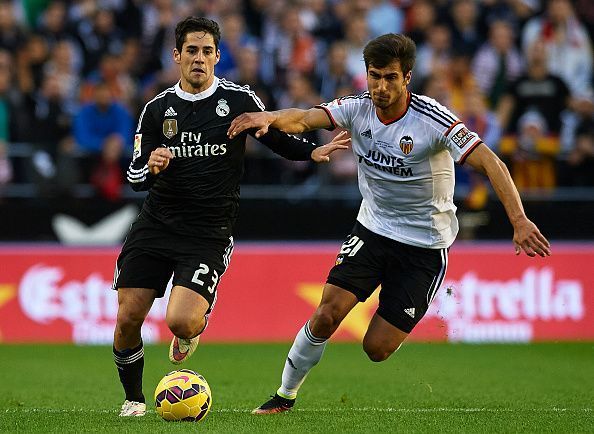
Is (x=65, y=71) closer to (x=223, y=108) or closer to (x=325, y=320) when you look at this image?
(x=223, y=108)

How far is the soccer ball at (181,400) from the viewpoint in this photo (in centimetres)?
808

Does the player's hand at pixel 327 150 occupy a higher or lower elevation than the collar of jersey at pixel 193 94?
lower

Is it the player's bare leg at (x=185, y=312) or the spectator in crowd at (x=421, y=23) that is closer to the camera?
the player's bare leg at (x=185, y=312)

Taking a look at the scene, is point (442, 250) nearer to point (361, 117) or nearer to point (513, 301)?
point (361, 117)

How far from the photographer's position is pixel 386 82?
8180 mm

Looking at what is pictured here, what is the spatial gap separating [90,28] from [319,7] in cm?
358

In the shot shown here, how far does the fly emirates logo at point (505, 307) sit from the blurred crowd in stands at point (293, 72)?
1.47 m

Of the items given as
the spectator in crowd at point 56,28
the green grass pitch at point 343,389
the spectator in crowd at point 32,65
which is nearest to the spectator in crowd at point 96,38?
the spectator in crowd at point 56,28

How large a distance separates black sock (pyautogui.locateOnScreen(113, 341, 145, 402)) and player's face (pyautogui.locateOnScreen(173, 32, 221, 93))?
6.49 feet

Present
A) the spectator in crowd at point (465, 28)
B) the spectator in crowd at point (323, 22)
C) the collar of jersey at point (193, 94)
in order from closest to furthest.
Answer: the collar of jersey at point (193, 94)
the spectator in crowd at point (465, 28)
the spectator in crowd at point (323, 22)

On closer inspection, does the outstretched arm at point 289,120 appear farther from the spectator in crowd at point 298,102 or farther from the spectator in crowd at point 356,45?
the spectator in crowd at point 356,45

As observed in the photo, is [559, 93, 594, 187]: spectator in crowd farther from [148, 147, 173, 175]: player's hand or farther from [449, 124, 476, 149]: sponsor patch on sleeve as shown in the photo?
[148, 147, 173, 175]: player's hand

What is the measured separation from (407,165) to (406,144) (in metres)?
0.16

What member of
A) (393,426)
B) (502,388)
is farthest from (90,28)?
(393,426)
